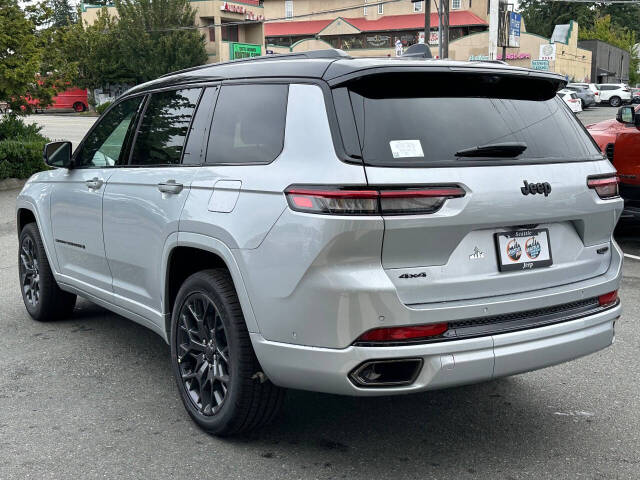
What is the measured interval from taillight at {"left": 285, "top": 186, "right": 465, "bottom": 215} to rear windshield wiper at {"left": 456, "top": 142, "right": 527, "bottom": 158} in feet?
0.73

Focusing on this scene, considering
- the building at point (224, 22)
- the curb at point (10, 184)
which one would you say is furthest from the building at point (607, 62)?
the curb at point (10, 184)

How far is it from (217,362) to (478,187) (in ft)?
5.10

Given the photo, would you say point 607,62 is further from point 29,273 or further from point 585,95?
point 29,273

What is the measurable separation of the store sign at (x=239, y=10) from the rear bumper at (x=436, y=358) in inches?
2313

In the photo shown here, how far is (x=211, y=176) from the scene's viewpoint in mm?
3764

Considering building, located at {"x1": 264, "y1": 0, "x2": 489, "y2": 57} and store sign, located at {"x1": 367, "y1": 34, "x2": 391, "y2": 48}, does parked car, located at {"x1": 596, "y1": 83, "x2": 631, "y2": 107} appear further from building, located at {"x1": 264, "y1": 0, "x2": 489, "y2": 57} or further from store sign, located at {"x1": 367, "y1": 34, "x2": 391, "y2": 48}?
store sign, located at {"x1": 367, "y1": 34, "x2": 391, "y2": 48}

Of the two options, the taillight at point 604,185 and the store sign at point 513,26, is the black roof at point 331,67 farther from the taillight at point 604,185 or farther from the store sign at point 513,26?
the store sign at point 513,26

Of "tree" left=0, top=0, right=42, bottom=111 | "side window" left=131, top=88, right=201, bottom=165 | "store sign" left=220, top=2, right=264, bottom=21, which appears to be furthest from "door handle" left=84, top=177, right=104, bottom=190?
"store sign" left=220, top=2, right=264, bottom=21

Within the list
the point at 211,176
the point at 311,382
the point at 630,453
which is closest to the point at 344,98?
the point at 211,176

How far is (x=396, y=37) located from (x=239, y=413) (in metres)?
71.5

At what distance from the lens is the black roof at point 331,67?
3.32 m

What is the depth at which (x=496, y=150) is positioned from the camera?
11.0 ft

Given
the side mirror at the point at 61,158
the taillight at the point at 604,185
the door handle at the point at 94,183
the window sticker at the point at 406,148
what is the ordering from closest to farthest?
the window sticker at the point at 406,148 < the taillight at the point at 604,185 < the door handle at the point at 94,183 < the side mirror at the point at 61,158

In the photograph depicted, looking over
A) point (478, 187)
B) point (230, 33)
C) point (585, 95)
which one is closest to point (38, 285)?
point (478, 187)
